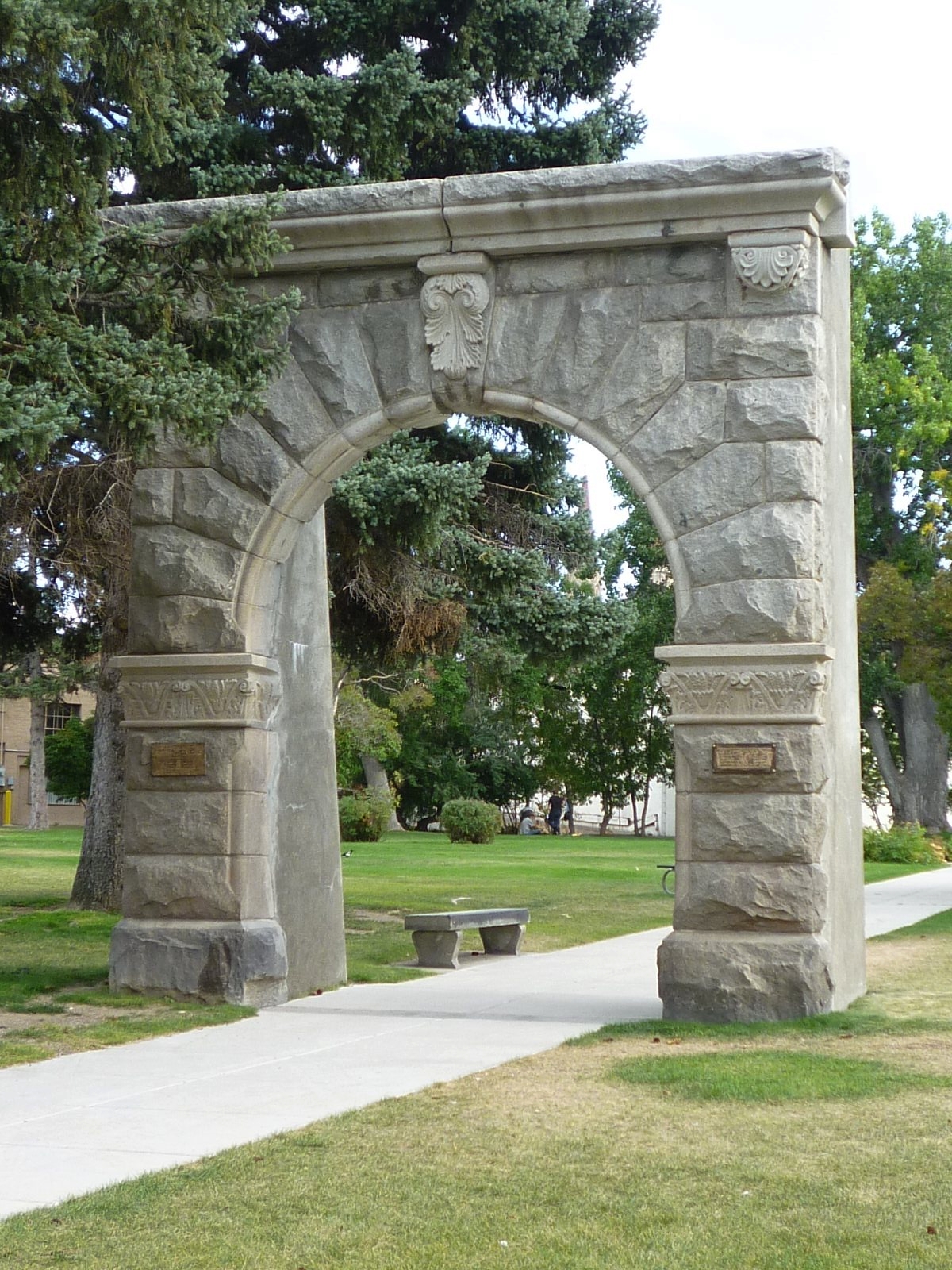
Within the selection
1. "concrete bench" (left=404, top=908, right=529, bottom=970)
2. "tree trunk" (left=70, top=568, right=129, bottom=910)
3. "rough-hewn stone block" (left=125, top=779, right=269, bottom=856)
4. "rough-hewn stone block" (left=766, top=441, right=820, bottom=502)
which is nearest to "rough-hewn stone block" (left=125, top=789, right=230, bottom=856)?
"rough-hewn stone block" (left=125, top=779, right=269, bottom=856)

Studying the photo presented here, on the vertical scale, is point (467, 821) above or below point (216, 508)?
below

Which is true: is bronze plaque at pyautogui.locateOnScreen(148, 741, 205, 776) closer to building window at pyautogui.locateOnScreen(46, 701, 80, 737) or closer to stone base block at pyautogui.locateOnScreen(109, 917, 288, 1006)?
stone base block at pyautogui.locateOnScreen(109, 917, 288, 1006)

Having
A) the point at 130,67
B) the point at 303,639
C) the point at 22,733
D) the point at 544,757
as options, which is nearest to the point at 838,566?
the point at 303,639

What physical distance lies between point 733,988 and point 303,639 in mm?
3877

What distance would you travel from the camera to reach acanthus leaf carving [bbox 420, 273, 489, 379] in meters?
→ 10.1

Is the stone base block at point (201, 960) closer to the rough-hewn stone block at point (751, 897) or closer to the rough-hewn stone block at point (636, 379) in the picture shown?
the rough-hewn stone block at point (751, 897)

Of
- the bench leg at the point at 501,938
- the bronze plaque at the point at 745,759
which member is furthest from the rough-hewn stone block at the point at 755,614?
the bench leg at the point at 501,938

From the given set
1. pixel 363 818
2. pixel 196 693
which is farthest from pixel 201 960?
pixel 363 818

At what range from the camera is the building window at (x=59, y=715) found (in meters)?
56.6

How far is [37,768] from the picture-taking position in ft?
148

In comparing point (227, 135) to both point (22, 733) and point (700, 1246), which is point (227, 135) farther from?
point (22, 733)

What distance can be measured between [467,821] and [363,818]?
2.59 meters

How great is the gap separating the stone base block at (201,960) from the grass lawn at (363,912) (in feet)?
0.54

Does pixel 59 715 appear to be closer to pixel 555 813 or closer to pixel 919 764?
pixel 555 813
